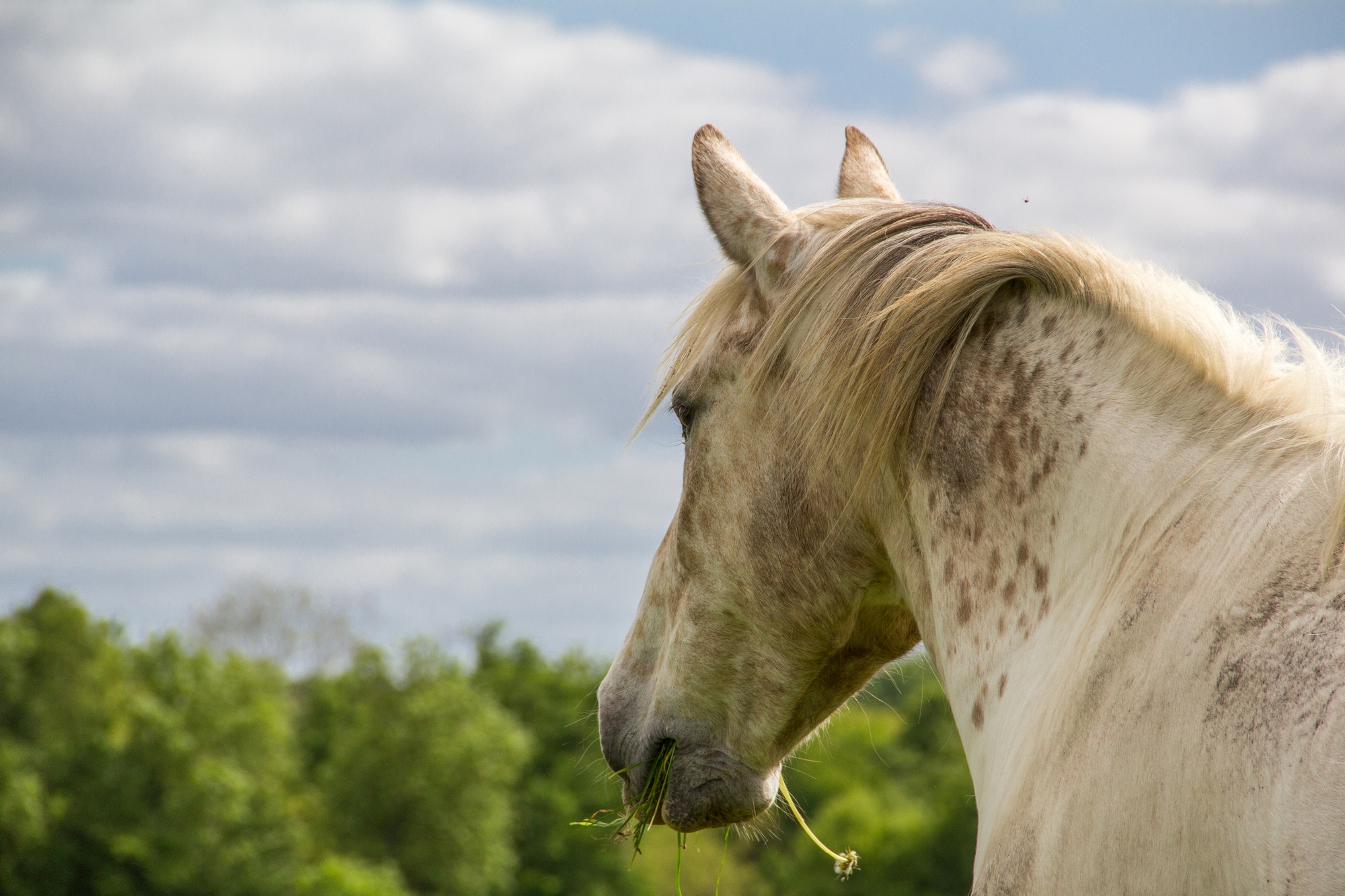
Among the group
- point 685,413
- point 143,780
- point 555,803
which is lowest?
point 555,803

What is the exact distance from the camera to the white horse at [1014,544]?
152cm

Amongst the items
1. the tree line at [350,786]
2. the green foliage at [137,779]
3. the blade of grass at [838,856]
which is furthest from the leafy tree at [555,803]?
the blade of grass at [838,856]

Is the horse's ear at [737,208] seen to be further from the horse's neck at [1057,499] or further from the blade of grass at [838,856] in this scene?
the blade of grass at [838,856]

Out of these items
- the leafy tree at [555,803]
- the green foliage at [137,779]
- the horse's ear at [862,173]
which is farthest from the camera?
the leafy tree at [555,803]

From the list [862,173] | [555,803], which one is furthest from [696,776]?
[555,803]

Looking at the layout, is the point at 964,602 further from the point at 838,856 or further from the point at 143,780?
the point at 143,780

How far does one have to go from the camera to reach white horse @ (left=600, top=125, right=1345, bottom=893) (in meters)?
1.52

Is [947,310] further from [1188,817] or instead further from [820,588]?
[1188,817]

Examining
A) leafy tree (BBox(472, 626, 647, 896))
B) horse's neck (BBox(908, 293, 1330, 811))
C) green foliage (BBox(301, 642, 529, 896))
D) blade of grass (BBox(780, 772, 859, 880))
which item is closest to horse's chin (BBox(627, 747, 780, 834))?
blade of grass (BBox(780, 772, 859, 880))

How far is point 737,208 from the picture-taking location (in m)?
2.59

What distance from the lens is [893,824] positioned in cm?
5822

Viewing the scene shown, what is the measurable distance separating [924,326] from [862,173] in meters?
1.07

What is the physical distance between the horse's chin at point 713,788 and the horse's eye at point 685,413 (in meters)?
0.75

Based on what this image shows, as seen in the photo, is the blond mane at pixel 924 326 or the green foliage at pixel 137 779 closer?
the blond mane at pixel 924 326
